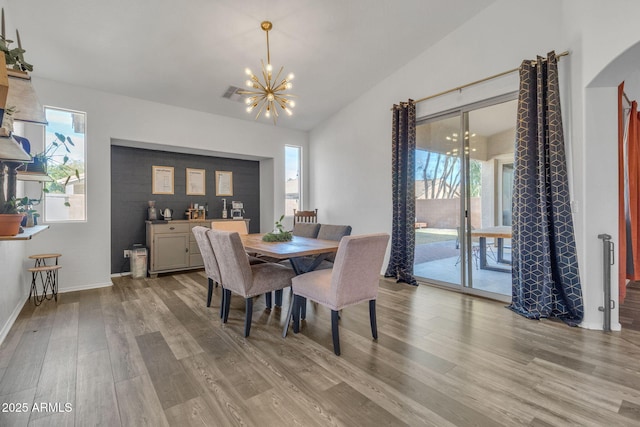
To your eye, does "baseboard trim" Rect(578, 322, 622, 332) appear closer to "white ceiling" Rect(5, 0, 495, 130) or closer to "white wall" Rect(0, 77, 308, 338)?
"white ceiling" Rect(5, 0, 495, 130)

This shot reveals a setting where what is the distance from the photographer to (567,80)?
9.39 feet

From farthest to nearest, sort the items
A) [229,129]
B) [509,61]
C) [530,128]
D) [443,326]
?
[229,129], [509,61], [530,128], [443,326]

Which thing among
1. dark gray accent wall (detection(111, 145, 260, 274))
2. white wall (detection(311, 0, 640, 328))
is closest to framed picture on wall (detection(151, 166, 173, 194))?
dark gray accent wall (detection(111, 145, 260, 274))

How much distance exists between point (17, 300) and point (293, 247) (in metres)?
3.02

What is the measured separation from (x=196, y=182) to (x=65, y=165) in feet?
6.15

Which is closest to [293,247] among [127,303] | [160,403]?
[160,403]

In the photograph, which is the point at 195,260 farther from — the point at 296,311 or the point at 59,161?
the point at 296,311

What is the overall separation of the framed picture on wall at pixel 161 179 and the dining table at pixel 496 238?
484 centimetres

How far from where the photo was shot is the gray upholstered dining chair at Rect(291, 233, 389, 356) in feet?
7.18

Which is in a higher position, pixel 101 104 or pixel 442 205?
pixel 101 104

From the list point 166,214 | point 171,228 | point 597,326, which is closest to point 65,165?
point 166,214

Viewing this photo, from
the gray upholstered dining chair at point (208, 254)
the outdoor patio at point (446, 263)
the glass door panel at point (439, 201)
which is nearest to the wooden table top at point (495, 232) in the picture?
the outdoor patio at point (446, 263)

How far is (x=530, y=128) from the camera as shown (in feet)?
9.93

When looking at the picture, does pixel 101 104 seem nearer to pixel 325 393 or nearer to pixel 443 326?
pixel 325 393
